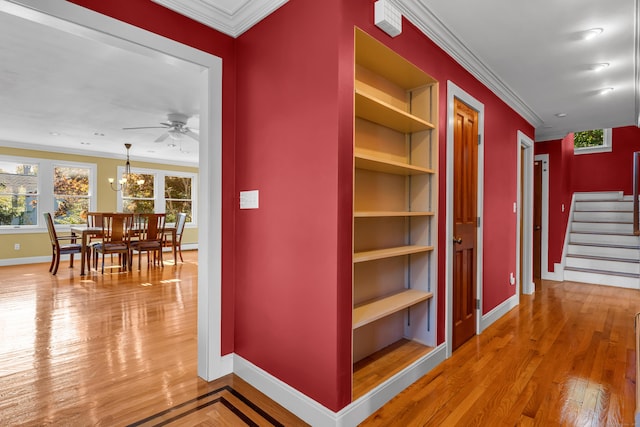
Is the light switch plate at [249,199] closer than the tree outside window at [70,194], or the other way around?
the light switch plate at [249,199]

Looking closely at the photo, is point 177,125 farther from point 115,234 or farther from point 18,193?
point 18,193

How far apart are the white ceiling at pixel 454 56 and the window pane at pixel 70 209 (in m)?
2.12

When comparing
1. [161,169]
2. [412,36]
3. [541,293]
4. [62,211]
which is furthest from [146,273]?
[541,293]

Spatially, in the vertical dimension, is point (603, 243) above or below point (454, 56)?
below

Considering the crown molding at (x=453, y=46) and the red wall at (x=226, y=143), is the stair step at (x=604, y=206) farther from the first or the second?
the red wall at (x=226, y=143)

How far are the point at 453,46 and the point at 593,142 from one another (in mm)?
7123

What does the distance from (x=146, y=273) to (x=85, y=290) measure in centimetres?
130

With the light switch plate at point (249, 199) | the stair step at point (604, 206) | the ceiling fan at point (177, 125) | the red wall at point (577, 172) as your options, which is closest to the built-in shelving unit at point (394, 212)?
the light switch plate at point (249, 199)

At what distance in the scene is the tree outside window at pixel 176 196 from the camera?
8992 mm

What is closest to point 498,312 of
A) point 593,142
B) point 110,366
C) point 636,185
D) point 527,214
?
point 527,214

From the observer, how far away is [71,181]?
24.5 feet

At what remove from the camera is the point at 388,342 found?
263 cm

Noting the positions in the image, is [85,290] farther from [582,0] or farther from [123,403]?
[582,0]

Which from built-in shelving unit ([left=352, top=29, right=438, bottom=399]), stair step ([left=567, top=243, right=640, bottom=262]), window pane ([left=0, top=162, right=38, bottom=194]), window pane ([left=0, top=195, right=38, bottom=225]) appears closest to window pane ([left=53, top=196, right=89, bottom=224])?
window pane ([left=0, top=195, right=38, bottom=225])
